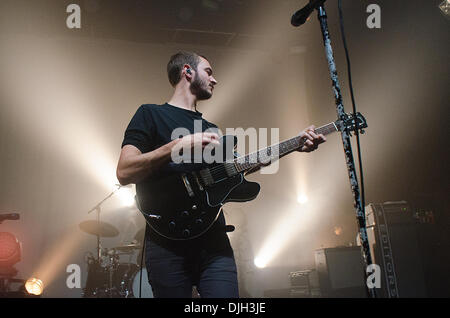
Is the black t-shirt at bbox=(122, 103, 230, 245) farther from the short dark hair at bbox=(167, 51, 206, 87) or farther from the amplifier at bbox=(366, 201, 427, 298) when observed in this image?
the amplifier at bbox=(366, 201, 427, 298)

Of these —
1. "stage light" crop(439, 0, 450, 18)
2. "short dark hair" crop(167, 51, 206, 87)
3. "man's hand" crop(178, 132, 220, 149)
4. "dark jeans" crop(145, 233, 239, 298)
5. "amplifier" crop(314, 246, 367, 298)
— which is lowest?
"amplifier" crop(314, 246, 367, 298)

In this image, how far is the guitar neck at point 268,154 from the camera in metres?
2.30

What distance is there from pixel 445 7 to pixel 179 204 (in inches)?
178

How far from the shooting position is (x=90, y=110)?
786 centimetres

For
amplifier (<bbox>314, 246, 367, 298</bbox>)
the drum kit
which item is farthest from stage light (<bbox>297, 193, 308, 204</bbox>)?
the drum kit

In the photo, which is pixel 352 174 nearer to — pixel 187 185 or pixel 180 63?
pixel 187 185

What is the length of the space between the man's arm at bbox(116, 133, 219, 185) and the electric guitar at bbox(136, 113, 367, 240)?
8cm

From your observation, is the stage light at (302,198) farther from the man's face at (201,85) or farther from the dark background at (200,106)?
the man's face at (201,85)

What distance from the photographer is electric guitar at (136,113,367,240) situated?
182cm

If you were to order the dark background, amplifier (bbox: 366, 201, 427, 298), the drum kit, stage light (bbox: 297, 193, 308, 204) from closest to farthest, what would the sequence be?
amplifier (bbox: 366, 201, 427, 298), the drum kit, the dark background, stage light (bbox: 297, 193, 308, 204)

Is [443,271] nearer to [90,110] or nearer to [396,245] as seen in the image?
[396,245]

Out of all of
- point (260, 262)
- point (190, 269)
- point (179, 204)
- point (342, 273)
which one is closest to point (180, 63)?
point (179, 204)

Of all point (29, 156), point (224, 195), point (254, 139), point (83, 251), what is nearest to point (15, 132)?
point (29, 156)

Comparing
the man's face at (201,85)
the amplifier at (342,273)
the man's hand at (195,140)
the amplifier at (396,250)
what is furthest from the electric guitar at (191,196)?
the amplifier at (342,273)
